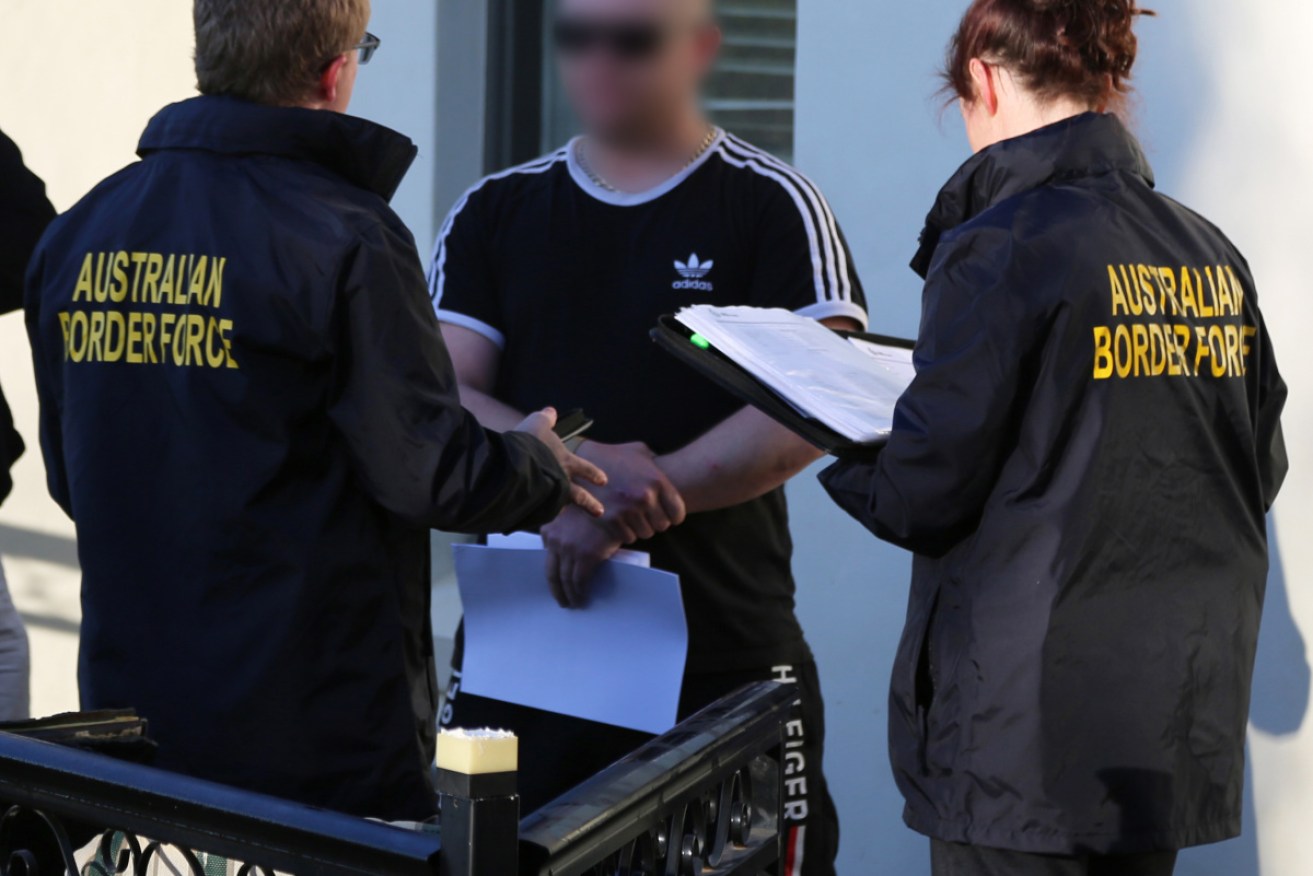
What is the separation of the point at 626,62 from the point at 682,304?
45 cm

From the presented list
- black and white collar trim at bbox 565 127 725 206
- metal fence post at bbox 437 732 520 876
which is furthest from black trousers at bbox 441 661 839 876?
metal fence post at bbox 437 732 520 876

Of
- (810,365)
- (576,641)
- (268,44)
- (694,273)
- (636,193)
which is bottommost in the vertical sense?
(576,641)

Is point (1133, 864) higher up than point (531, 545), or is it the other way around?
point (531, 545)

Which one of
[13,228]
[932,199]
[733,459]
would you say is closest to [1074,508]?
[733,459]

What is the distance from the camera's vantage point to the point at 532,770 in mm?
2924

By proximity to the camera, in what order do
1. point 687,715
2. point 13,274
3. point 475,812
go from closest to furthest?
1. point 475,812
2. point 687,715
3. point 13,274

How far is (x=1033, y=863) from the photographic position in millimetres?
2197

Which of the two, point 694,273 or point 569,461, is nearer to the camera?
point 569,461

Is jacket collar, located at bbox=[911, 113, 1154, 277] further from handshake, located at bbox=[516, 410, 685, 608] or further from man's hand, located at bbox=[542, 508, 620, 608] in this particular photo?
man's hand, located at bbox=[542, 508, 620, 608]

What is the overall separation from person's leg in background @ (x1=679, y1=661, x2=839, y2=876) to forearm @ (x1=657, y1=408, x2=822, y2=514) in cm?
31

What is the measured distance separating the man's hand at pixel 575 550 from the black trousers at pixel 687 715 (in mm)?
168

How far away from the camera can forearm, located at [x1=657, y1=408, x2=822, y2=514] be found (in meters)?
2.76

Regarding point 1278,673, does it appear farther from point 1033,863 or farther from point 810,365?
point 810,365

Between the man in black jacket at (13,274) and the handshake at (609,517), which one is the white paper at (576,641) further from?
the man in black jacket at (13,274)
